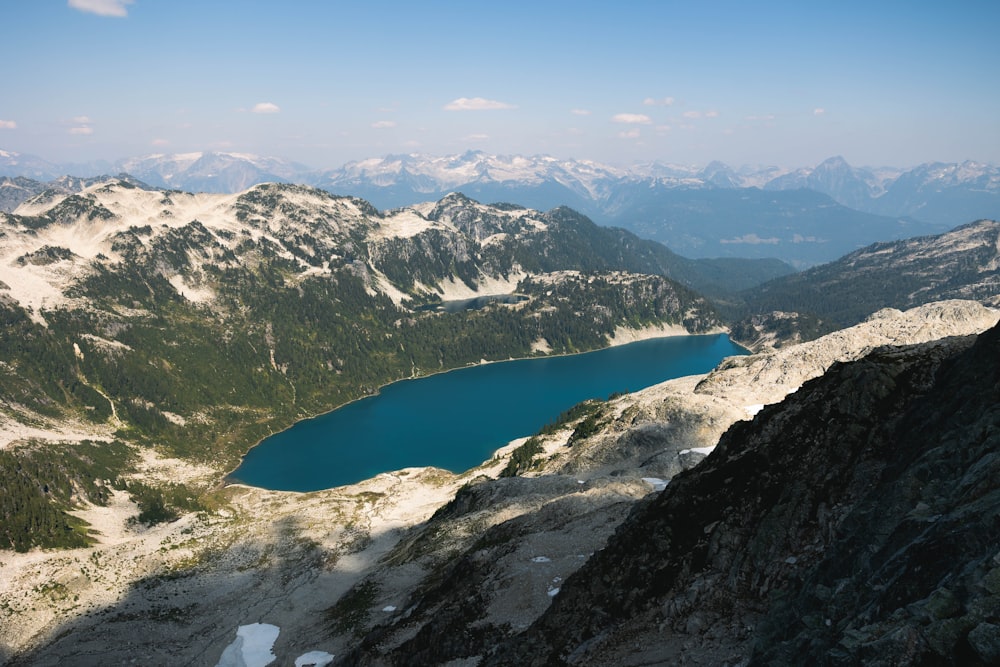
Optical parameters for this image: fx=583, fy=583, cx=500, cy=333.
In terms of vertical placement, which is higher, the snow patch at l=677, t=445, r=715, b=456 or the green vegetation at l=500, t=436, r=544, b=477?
the snow patch at l=677, t=445, r=715, b=456

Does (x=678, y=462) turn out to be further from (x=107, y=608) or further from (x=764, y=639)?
(x=107, y=608)

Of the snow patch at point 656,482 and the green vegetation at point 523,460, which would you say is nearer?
the snow patch at point 656,482

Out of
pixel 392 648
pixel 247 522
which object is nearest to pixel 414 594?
pixel 392 648

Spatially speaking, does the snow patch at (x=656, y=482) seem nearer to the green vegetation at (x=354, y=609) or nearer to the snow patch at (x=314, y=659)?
the green vegetation at (x=354, y=609)

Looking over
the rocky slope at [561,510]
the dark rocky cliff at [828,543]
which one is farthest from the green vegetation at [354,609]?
the dark rocky cliff at [828,543]

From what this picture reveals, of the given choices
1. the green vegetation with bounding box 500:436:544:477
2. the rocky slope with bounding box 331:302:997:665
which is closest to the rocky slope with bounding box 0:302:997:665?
the rocky slope with bounding box 331:302:997:665

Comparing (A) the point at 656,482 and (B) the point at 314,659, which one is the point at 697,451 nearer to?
(A) the point at 656,482

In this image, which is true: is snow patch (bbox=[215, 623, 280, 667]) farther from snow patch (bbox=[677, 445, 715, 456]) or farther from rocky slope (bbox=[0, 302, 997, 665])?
snow patch (bbox=[677, 445, 715, 456])

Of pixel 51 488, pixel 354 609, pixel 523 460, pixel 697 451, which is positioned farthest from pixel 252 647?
pixel 51 488

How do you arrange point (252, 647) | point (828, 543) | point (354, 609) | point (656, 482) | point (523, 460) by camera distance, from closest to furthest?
1. point (828, 543)
2. point (354, 609)
3. point (252, 647)
4. point (656, 482)
5. point (523, 460)
